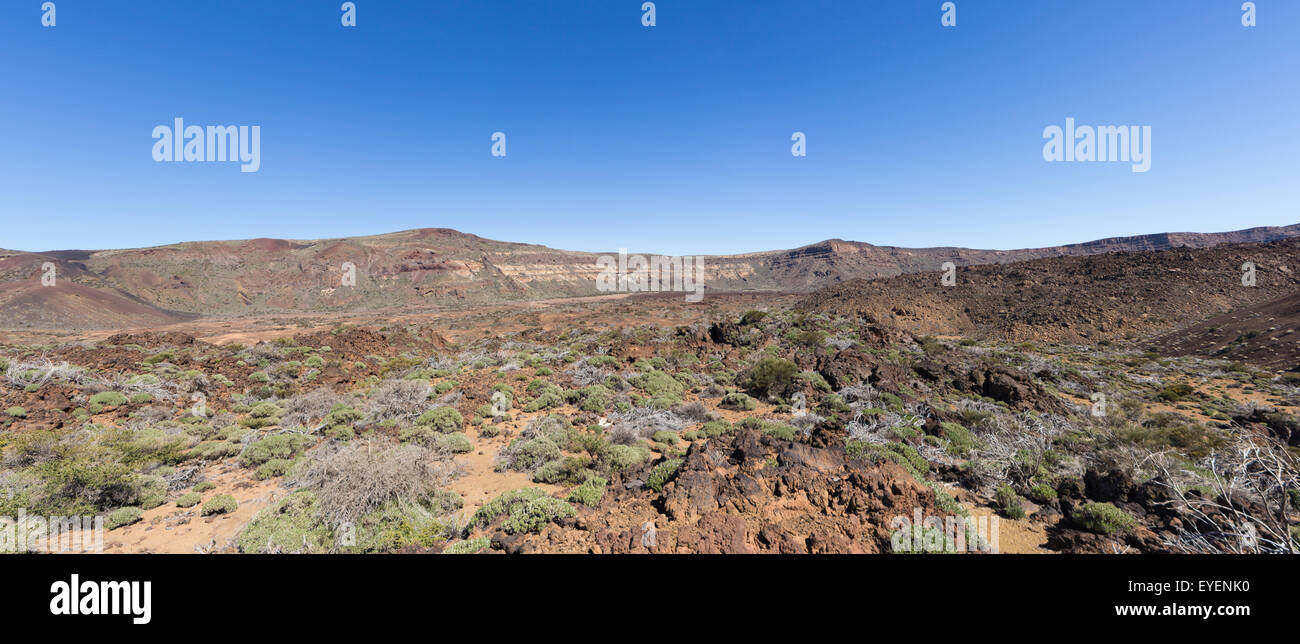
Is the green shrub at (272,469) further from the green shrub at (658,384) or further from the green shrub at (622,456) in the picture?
the green shrub at (658,384)

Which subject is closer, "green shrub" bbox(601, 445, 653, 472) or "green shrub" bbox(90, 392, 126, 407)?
"green shrub" bbox(601, 445, 653, 472)

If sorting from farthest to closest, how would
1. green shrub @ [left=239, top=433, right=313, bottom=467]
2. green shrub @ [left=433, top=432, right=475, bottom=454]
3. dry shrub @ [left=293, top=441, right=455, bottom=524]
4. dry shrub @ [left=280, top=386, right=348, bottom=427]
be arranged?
dry shrub @ [left=280, top=386, right=348, bottom=427] → green shrub @ [left=433, top=432, right=475, bottom=454] → green shrub @ [left=239, top=433, right=313, bottom=467] → dry shrub @ [left=293, top=441, right=455, bottom=524]

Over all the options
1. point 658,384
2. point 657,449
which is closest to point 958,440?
point 657,449

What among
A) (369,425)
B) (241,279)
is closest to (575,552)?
(369,425)

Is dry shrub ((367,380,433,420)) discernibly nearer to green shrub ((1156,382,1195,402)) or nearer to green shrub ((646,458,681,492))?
green shrub ((646,458,681,492))

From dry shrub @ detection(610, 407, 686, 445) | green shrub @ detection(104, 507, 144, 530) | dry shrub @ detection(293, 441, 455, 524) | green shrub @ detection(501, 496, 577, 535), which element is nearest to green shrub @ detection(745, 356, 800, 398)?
dry shrub @ detection(610, 407, 686, 445)

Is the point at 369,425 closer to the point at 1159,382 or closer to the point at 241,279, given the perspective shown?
the point at 1159,382

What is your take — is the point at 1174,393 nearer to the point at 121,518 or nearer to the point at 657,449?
the point at 657,449
